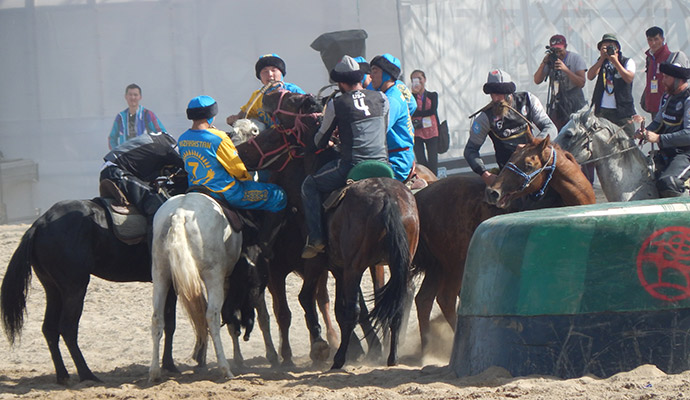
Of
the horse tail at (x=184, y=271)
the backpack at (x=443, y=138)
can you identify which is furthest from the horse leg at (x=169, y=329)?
the backpack at (x=443, y=138)

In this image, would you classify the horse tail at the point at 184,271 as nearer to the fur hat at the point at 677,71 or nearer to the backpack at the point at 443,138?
the fur hat at the point at 677,71

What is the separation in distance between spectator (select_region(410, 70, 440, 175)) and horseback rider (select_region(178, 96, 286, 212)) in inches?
217

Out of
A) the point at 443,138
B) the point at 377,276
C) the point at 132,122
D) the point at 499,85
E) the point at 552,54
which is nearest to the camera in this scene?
the point at 499,85

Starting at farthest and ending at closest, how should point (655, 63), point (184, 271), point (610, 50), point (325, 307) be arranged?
point (655, 63) < point (610, 50) < point (325, 307) < point (184, 271)

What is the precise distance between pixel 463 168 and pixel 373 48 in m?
2.48

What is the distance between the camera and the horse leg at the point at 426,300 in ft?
28.7

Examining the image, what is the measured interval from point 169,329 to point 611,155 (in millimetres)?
4185

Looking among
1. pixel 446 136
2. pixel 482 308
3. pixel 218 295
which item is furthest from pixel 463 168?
pixel 482 308

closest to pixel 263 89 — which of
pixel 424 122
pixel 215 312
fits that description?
pixel 215 312

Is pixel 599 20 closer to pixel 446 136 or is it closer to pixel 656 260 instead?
pixel 446 136

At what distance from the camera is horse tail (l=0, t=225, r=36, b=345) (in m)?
8.12

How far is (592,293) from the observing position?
5.85 meters

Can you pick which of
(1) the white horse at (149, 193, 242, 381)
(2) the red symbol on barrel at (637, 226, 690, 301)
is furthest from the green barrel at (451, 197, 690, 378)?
(1) the white horse at (149, 193, 242, 381)

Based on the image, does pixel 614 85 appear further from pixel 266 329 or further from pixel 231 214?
pixel 231 214
